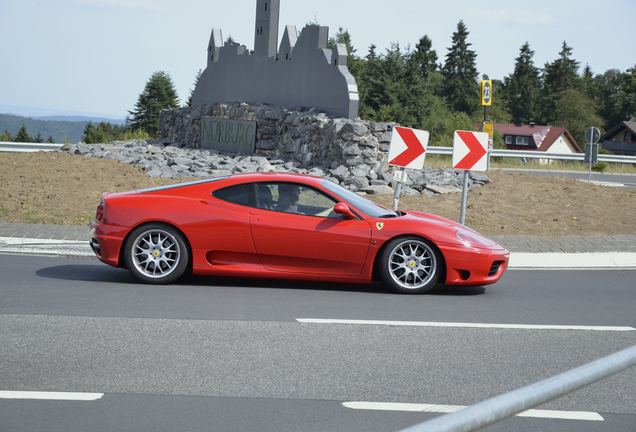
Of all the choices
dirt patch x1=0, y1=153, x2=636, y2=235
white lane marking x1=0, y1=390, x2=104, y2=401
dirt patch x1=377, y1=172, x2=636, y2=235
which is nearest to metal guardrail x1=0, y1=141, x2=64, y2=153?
dirt patch x1=0, y1=153, x2=636, y2=235

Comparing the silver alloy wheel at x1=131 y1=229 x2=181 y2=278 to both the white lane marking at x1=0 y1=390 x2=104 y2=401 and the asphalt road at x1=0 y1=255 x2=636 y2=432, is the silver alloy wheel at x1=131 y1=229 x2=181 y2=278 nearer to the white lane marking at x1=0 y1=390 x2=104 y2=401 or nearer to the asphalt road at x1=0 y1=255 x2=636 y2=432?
the asphalt road at x1=0 y1=255 x2=636 y2=432

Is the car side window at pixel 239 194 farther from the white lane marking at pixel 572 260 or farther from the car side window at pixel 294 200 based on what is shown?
the white lane marking at pixel 572 260

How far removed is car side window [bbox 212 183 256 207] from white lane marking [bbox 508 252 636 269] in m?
4.34

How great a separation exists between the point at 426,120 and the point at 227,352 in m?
70.9

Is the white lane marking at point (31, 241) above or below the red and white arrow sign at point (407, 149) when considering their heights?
Result: below

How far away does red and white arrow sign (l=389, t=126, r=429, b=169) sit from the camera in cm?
1290

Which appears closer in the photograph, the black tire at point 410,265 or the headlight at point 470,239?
the black tire at point 410,265

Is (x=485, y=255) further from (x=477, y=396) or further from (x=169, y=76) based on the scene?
(x=169, y=76)

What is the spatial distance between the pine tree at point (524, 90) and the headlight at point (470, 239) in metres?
116

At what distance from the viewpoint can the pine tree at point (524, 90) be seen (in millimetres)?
123812

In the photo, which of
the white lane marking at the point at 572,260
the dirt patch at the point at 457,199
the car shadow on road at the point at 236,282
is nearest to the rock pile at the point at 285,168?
the dirt patch at the point at 457,199

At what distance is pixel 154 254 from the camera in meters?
9.82

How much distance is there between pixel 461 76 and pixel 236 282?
112775 mm

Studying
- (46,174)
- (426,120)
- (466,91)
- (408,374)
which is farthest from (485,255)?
(466,91)
